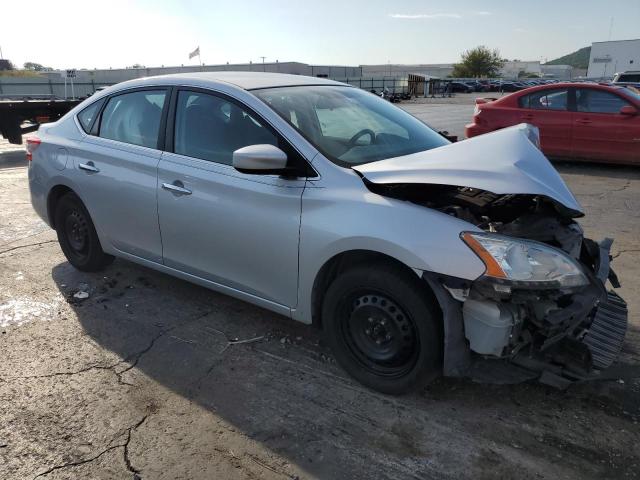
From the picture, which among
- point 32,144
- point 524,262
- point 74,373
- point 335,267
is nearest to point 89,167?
point 32,144

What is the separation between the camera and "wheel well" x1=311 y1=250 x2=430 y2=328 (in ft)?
9.27

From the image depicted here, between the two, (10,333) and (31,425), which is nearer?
(31,425)

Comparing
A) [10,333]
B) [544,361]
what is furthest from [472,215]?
[10,333]

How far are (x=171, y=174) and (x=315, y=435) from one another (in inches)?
80.3

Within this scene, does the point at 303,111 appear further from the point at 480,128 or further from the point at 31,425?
the point at 480,128

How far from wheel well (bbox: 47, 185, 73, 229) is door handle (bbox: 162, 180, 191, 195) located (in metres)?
1.50

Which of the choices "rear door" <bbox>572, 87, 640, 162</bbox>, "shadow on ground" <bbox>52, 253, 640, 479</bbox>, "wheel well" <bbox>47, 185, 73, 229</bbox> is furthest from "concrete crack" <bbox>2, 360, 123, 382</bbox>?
"rear door" <bbox>572, 87, 640, 162</bbox>

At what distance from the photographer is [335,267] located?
10.1 ft

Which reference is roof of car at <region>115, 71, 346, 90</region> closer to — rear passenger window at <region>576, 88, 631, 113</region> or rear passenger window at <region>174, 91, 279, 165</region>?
rear passenger window at <region>174, 91, 279, 165</region>

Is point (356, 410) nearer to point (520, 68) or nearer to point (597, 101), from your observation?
point (597, 101)

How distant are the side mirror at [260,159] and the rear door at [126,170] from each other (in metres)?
1.10

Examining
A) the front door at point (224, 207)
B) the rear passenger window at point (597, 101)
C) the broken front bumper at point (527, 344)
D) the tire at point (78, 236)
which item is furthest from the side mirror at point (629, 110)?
the tire at point (78, 236)

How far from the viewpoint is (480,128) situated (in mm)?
10297

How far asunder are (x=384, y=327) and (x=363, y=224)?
59 centimetres
